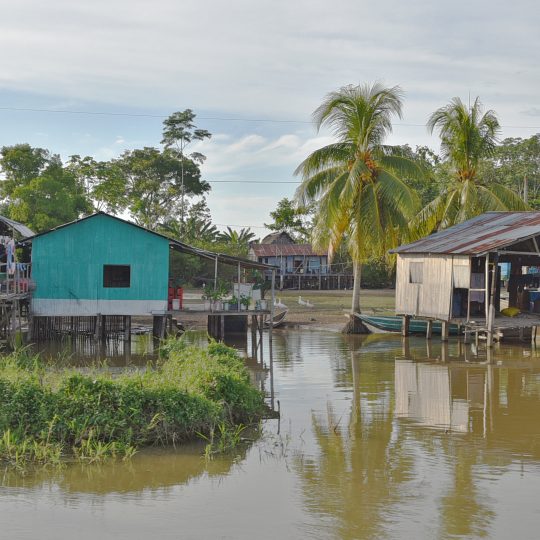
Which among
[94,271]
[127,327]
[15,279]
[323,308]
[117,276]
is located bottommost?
[127,327]

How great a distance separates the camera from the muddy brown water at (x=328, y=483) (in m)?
8.04

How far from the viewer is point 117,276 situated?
24281 mm

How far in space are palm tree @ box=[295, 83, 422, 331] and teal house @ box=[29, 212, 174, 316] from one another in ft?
23.0

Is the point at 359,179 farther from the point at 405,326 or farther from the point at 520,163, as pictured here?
the point at 520,163

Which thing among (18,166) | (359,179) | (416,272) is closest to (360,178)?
(359,179)

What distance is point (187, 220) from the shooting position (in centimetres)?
5138

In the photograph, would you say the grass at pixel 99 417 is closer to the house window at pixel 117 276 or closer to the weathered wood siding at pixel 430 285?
the house window at pixel 117 276

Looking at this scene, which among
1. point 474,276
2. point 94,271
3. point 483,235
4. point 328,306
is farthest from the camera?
point 328,306

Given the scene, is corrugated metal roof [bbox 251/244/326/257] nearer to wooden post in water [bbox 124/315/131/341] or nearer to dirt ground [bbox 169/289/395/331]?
dirt ground [bbox 169/289/395/331]

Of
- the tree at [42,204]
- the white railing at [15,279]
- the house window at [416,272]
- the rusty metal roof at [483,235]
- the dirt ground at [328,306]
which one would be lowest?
the dirt ground at [328,306]

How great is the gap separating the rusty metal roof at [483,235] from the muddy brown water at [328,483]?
7703mm

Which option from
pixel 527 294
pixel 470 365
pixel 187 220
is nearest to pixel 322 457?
pixel 470 365

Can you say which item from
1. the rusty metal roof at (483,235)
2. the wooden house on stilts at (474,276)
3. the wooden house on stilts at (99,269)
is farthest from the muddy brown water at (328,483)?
the wooden house on stilts at (99,269)

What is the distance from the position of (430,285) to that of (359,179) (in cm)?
489
